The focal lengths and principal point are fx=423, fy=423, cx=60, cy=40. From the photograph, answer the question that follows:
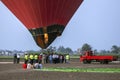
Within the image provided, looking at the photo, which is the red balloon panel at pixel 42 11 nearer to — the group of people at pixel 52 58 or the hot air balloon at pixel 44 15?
the hot air balloon at pixel 44 15

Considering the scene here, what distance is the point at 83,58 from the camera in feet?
170

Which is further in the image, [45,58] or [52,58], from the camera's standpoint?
[52,58]

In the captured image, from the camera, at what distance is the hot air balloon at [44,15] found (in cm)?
3888

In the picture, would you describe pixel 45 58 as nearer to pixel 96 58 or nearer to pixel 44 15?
pixel 96 58

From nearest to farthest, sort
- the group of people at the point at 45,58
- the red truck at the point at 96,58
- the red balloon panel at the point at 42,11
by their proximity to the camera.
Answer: the red balloon panel at the point at 42,11 → the group of people at the point at 45,58 → the red truck at the point at 96,58

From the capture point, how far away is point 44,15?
3938 centimetres

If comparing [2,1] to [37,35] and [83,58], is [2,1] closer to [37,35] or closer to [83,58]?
[37,35]

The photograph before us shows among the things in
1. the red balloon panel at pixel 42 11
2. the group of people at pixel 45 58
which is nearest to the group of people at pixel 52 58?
the group of people at pixel 45 58

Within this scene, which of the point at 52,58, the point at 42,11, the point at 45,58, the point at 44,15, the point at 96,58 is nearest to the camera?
the point at 42,11

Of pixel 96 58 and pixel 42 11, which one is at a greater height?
pixel 42 11

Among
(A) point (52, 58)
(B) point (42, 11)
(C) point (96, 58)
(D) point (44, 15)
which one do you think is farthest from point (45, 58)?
(B) point (42, 11)

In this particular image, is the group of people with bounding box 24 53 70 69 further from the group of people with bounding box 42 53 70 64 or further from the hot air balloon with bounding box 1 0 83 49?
the hot air balloon with bounding box 1 0 83 49

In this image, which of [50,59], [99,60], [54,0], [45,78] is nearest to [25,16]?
[54,0]

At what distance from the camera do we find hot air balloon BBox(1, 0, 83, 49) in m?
38.9
